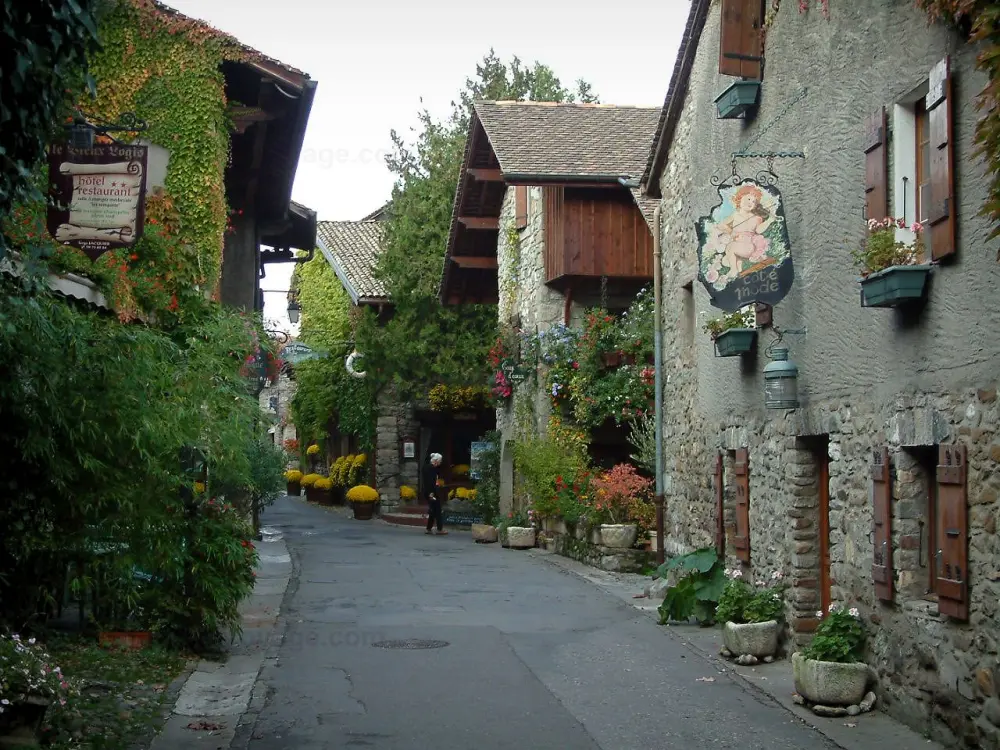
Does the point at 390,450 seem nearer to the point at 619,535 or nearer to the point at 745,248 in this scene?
the point at 619,535

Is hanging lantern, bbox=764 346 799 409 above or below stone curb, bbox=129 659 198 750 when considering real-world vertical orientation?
above

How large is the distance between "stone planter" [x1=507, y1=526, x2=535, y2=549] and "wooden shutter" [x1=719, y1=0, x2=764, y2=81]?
12.0 meters

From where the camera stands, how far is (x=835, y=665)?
872cm

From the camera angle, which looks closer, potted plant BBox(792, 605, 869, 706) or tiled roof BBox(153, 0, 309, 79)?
potted plant BBox(792, 605, 869, 706)

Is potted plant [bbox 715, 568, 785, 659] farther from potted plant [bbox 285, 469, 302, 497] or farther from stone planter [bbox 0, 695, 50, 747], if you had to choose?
potted plant [bbox 285, 469, 302, 497]

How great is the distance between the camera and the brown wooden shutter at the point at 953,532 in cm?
756

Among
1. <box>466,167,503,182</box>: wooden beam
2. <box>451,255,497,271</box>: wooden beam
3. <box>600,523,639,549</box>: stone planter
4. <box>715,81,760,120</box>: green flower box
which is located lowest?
<box>600,523,639,549</box>: stone planter

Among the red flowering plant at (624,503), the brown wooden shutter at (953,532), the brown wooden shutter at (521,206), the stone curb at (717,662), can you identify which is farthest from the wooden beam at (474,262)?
the brown wooden shutter at (953,532)

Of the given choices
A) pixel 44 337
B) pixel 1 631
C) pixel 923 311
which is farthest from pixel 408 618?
pixel 923 311

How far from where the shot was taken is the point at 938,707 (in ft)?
25.7

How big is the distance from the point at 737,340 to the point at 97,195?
5688mm

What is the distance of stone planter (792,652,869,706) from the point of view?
28.5ft

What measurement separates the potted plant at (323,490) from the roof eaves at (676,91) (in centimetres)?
2326

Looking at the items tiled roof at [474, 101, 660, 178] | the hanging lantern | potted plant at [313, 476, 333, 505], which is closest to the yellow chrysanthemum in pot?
potted plant at [313, 476, 333, 505]
